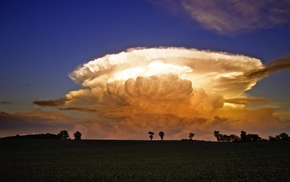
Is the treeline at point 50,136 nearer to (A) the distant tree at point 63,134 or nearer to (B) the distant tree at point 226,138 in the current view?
(A) the distant tree at point 63,134

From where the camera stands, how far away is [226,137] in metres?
179

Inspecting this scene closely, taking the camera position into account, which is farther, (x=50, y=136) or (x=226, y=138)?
(x=226, y=138)

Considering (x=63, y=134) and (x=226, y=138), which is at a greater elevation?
(x=226, y=138)

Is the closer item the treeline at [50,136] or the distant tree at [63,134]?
the treeline at [50,136]

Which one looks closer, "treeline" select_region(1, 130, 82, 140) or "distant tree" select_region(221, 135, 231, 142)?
"treeline" select_region(1, 130, 82, 140)

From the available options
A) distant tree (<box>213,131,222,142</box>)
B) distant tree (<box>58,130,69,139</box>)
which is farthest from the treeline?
distant tree (<box>213,131,222,142</box>)

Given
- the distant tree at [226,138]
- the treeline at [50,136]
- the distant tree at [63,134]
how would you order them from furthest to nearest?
the distant tree at [226,138], the distant tree at [63,134], the treeline at [50,136]

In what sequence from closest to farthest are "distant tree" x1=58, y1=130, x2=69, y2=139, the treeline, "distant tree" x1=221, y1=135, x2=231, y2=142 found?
the treeline, "distant tree" x1=58, y1=130, x2=69, y2=139, "distant tree" x1=221, y1=135, x2=231, y2=142

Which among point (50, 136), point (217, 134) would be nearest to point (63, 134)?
point (50, 136)

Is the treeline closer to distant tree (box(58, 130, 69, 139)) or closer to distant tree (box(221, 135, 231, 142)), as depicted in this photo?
distant tree (box(58, 130, 69, 139))

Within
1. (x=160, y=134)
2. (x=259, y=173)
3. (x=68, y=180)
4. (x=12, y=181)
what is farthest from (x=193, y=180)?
(x=160, y=134)

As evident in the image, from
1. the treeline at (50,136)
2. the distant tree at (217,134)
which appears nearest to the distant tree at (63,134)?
the treeline at (50,136)

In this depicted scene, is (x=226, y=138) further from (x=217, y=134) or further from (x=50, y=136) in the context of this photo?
(x=50, y=136)

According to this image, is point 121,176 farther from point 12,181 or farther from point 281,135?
point 281,135
